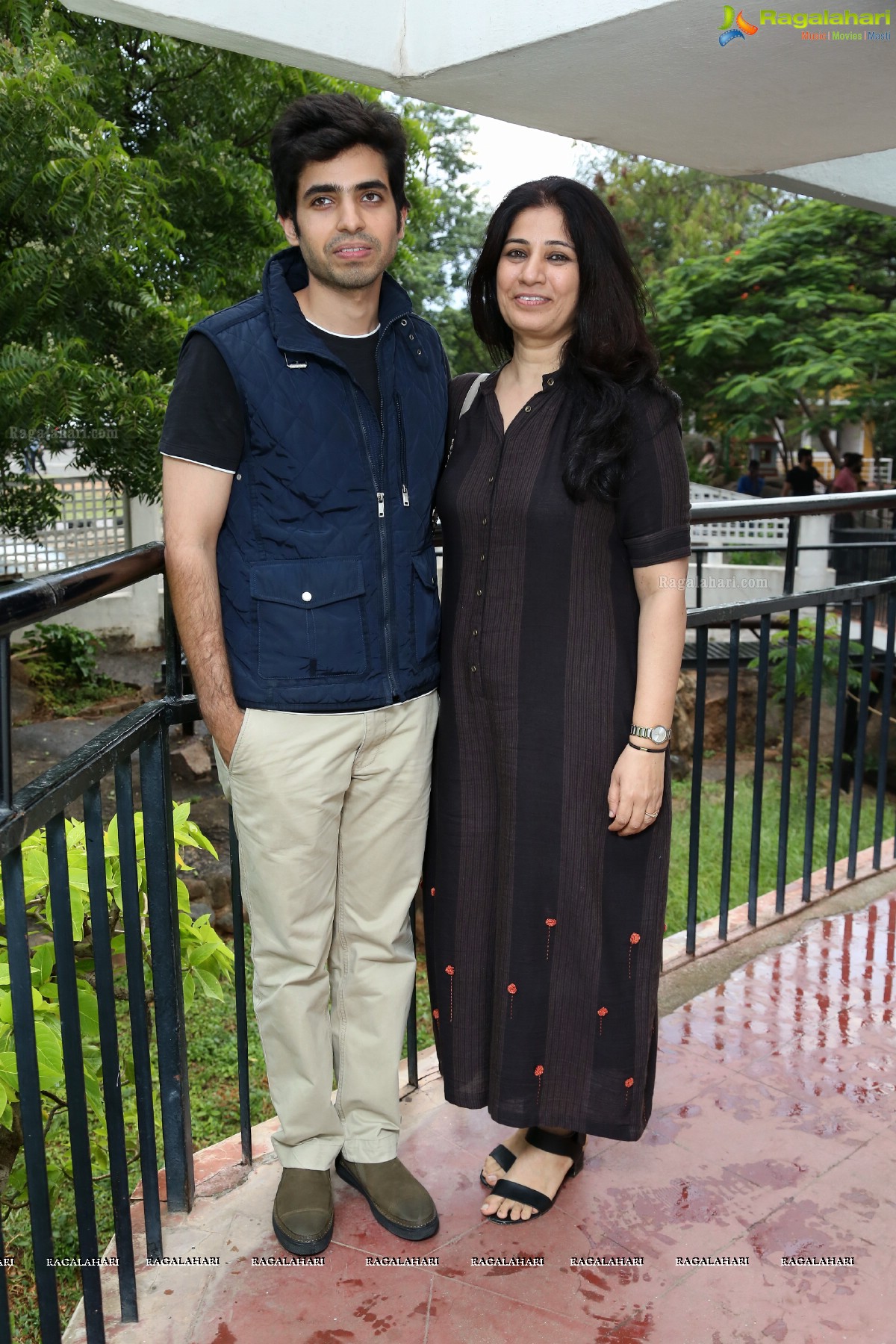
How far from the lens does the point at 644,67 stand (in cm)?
233

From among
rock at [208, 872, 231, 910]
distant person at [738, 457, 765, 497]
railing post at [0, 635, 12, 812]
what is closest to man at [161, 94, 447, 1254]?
railing post at [0, 635, 12, 812]

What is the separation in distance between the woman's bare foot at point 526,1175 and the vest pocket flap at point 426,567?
0.93 metres

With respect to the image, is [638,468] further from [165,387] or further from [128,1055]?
[165,387]

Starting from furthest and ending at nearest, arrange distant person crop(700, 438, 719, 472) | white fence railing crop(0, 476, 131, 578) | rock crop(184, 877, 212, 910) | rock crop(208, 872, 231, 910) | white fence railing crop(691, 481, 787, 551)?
distant person crop(700, 438, 719, 472) < white fence railing crop(691, 481, 787, 551) < white fence railing crop(0, 476, 131, 578) < rock crop(208, 872, 231, 910) < rock crop(184, 877, 212, 910)

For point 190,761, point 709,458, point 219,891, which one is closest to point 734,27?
point 219,891

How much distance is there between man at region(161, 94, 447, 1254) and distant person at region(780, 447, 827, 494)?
14.3 meters

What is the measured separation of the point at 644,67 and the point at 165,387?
407 centimetres

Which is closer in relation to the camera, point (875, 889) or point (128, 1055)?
point (875, 889)

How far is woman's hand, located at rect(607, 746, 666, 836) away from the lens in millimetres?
1861

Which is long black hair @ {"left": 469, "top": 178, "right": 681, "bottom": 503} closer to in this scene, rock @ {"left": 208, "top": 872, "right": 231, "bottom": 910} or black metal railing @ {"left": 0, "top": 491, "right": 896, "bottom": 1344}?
black metal railing @ {"left": 0, "top": 491, "right": 896, "bottom": 1344}

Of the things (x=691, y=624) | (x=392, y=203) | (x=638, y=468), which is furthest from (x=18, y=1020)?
(x=691, y=624)

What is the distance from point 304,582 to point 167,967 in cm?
68

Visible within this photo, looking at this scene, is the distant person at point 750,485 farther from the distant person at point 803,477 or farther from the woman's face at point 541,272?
the woman's face at point 541,272

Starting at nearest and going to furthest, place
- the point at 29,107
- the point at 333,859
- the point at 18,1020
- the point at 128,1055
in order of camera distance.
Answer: the point at 18,1020, the point at 333,859, the point at 128,1055, the point at 29,107
